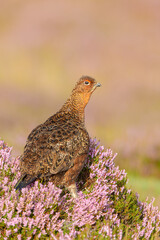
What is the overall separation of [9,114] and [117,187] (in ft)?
42.8

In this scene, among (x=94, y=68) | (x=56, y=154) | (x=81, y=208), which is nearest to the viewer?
(x=81, y=208)

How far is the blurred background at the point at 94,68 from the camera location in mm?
13047

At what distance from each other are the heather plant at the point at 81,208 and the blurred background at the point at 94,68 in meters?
2.44

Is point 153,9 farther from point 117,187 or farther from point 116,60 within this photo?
point 117,187

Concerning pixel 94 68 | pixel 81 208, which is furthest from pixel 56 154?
pixel 94 68

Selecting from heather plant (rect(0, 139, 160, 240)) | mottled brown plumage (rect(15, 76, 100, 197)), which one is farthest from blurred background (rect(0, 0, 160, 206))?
mottled brown plumage (rect(15, 76, 100, 197))

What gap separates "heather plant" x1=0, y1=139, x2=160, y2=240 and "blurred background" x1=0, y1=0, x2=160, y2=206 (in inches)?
96.1

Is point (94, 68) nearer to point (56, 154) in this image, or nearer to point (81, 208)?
point (56, 154)

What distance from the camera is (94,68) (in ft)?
106

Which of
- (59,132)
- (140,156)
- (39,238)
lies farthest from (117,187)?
(140,156)

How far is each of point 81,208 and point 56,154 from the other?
71 cm

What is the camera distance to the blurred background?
13.0 m

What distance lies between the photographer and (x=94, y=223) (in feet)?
16.9

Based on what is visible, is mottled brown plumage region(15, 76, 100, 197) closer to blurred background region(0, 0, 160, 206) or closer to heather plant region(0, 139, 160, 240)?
heather plant region(0, 139, 160, 240)
